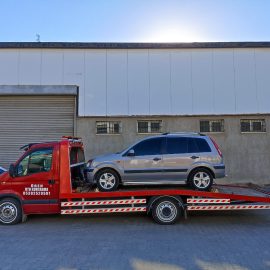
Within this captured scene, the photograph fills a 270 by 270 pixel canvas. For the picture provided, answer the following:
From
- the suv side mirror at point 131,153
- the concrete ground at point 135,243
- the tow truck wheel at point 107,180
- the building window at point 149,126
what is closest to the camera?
the concrete ground at point 135,243

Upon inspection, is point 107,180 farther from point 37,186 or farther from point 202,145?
point 202,145

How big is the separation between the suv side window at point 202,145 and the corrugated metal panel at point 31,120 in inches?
324

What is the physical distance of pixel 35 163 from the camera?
8.71m

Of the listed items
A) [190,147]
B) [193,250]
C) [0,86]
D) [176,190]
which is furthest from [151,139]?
[0,86]

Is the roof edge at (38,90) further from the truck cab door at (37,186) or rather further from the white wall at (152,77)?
the truck cab door at (37,186)

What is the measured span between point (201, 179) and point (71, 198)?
3.51 metres

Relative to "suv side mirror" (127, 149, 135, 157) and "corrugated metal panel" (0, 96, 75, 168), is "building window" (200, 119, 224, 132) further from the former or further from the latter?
"suv side mirror" (127, 149, 135, 157)

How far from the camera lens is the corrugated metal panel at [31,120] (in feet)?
52.5

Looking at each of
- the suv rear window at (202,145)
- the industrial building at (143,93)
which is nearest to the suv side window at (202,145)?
the suv rear window at (202,145)

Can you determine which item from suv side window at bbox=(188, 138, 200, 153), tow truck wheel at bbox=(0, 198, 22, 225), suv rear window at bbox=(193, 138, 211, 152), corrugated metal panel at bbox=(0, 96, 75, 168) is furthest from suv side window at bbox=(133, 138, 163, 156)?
corrugated metal panel at bbox=(0, 96, 75, 168)

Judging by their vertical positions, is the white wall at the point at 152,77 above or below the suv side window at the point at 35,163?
above

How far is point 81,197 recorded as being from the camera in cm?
851

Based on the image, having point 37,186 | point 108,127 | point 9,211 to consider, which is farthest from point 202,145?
point 108,127

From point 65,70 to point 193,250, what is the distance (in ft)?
38.7
